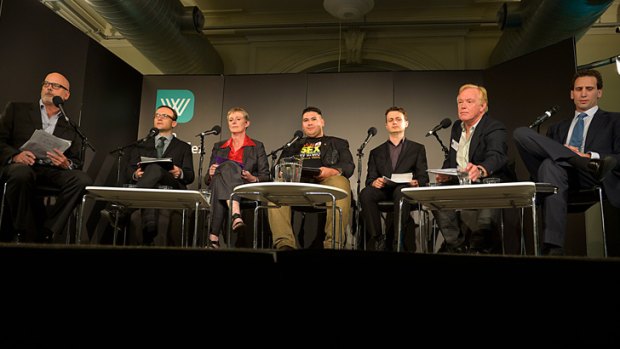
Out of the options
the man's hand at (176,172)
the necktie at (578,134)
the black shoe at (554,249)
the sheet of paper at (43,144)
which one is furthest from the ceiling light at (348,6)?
the black shoe at (554,249)

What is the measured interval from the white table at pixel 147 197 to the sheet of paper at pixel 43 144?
1.71 ft

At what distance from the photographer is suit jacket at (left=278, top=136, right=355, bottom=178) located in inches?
164

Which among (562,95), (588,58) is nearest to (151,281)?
(562,95)

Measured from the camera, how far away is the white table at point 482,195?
2.45 meters

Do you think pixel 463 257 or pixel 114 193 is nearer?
pixel 463 257

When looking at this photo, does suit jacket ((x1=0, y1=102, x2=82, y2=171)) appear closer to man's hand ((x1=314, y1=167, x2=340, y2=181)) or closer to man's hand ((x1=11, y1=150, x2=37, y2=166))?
man's hand ((x1=11, y1=150, x2=37, y2=166))

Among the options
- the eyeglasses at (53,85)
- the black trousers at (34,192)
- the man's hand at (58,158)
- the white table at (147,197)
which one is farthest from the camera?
the eyeglasses at (53,85)

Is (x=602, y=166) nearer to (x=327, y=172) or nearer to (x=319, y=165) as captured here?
(x=327, y=172)

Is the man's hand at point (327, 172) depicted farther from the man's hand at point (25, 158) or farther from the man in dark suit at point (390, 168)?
the man's hand at point (25, 158)

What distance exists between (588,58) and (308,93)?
3324 millimetres

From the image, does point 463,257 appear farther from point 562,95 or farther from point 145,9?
point 145,9

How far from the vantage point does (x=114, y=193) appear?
3.15 metres

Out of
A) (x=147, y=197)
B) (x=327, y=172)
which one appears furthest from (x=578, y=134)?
(x=147, y=197)

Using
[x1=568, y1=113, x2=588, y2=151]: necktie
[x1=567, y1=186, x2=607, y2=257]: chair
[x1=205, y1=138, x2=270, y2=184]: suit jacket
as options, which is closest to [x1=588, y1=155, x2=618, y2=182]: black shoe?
[x1=567, y1=186, x2=607, y2=257]: chair
